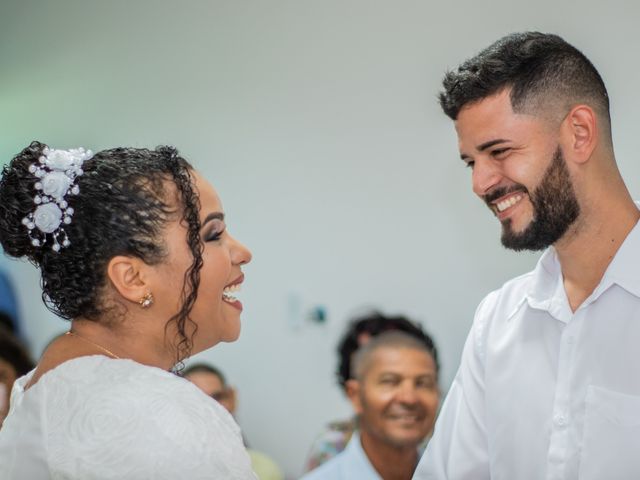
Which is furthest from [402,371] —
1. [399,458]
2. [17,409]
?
[17,409]

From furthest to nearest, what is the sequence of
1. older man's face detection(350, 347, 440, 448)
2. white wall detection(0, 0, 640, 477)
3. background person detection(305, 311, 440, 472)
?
white wall detection(0, 0, 640, 477)
background person detection(305, 311, 440, 472)
older man's face detection(350, 347, 440, 448)

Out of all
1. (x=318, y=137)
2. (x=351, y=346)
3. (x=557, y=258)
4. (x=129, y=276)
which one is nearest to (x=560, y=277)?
(x=557, y=258)

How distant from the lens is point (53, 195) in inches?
56.6

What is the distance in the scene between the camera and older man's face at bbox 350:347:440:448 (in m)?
2.69

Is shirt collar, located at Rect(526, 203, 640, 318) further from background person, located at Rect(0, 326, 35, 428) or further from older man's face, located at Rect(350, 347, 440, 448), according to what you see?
background person, located at Rect(0, 326, 35, 428)

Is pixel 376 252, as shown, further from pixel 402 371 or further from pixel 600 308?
pixel 600 308

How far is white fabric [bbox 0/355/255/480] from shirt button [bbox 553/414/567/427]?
0.65 m

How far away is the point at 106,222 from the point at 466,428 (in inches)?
33.9

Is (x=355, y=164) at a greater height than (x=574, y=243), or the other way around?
(x=355, y=164)

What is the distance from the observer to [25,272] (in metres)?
5.04

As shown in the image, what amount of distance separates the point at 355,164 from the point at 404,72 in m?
0.42

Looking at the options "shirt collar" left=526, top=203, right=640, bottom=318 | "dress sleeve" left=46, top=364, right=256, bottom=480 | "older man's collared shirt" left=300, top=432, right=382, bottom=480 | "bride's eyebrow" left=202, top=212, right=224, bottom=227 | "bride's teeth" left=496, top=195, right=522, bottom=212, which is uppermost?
"bride's eyebrow" left=202, top=212, right=224, bottom=227

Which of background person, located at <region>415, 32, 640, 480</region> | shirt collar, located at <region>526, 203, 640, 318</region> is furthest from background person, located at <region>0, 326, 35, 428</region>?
shirt collar, located at <region>526, 203, 640, 318</region>

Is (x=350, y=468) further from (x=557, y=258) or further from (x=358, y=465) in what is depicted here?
(x=557, y=258)
